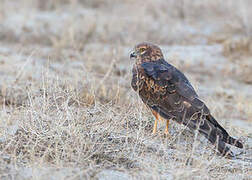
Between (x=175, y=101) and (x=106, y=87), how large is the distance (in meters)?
2.25

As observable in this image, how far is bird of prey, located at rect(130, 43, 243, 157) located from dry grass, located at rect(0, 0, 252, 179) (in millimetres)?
152

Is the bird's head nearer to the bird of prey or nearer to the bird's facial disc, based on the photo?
the bird's facial disc

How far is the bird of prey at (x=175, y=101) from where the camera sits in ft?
15.4

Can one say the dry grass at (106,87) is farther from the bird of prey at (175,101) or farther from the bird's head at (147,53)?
the bird's head at (147,53)

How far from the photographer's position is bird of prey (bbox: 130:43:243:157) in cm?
469

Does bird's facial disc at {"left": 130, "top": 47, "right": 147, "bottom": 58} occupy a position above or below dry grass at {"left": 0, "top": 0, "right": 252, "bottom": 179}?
above

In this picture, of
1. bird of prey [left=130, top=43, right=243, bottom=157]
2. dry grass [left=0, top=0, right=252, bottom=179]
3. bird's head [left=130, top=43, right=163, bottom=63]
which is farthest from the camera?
bird's head [left=130, top=43, right=163, bottom=63]

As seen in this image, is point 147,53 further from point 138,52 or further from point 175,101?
point 175,101

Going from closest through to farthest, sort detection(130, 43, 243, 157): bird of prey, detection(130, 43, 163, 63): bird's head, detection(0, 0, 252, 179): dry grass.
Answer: detection(0, 0, 252, 179): dry grass → detection(130, 43, 243, 157): bird of prey → detection(130, 43, 163, 63): bird's head

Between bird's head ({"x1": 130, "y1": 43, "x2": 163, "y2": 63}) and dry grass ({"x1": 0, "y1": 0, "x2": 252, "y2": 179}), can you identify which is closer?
dry grass ({"x1": 0, "y1": 0, "x2": 252, "y2": 179})

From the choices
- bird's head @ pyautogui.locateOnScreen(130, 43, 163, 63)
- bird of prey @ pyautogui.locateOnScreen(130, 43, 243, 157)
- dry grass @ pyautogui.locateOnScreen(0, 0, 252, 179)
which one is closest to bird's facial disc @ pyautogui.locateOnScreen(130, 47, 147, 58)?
bird's head @ pyautogui.locateOnScreen(130, 43, 163, 63)

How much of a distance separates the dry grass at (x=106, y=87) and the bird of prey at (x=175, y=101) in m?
0.15

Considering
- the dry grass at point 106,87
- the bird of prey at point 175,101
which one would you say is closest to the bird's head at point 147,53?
the bird of prey at point 175,101

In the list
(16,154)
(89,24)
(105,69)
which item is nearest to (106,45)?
(89,24)
